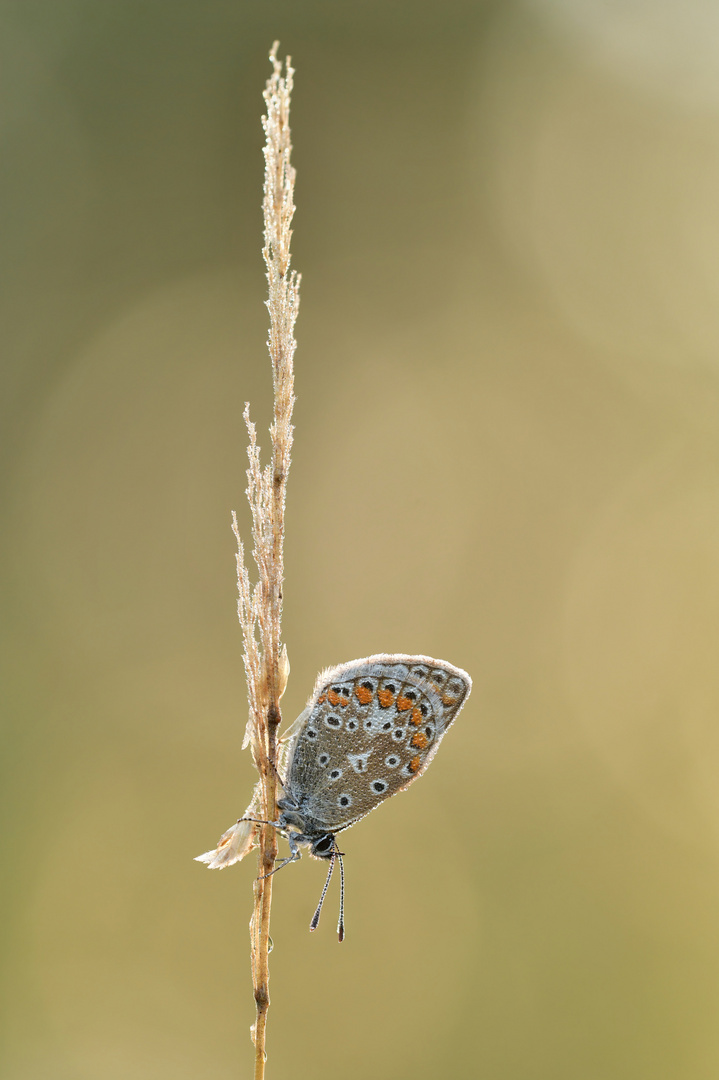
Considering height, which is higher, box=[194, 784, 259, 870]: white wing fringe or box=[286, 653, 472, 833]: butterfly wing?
box=[286, 653, 472, 833]: butterfly wing

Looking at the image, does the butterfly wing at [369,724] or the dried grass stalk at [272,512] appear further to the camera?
the butterfly wing at [369,724]

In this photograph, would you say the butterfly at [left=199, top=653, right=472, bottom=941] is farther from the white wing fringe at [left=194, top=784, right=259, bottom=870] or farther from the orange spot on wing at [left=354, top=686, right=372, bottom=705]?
the white wing fringe at [left=194, top=784, right=259, bottom=870]

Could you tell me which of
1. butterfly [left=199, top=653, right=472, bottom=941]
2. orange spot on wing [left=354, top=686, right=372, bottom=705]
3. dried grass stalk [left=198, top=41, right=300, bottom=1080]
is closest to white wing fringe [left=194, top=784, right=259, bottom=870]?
dried grass stalk [left=198, top=41, right=300, bottom=1080]

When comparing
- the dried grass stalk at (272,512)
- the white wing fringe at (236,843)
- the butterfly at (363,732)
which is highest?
the dried grass stalk at (272,512)

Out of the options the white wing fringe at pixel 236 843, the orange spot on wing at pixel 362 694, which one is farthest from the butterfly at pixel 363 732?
the white wing fringe at pixel 236 843

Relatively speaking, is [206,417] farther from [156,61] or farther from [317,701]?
[317,701]

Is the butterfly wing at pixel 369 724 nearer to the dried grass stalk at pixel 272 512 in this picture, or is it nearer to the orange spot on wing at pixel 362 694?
the orange spot on wing at pixel 362 694

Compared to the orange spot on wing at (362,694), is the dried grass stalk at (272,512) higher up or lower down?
higher up

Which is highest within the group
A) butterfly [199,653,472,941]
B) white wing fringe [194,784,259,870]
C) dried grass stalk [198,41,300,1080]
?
dried grass stalk [198,41,300,1080]
